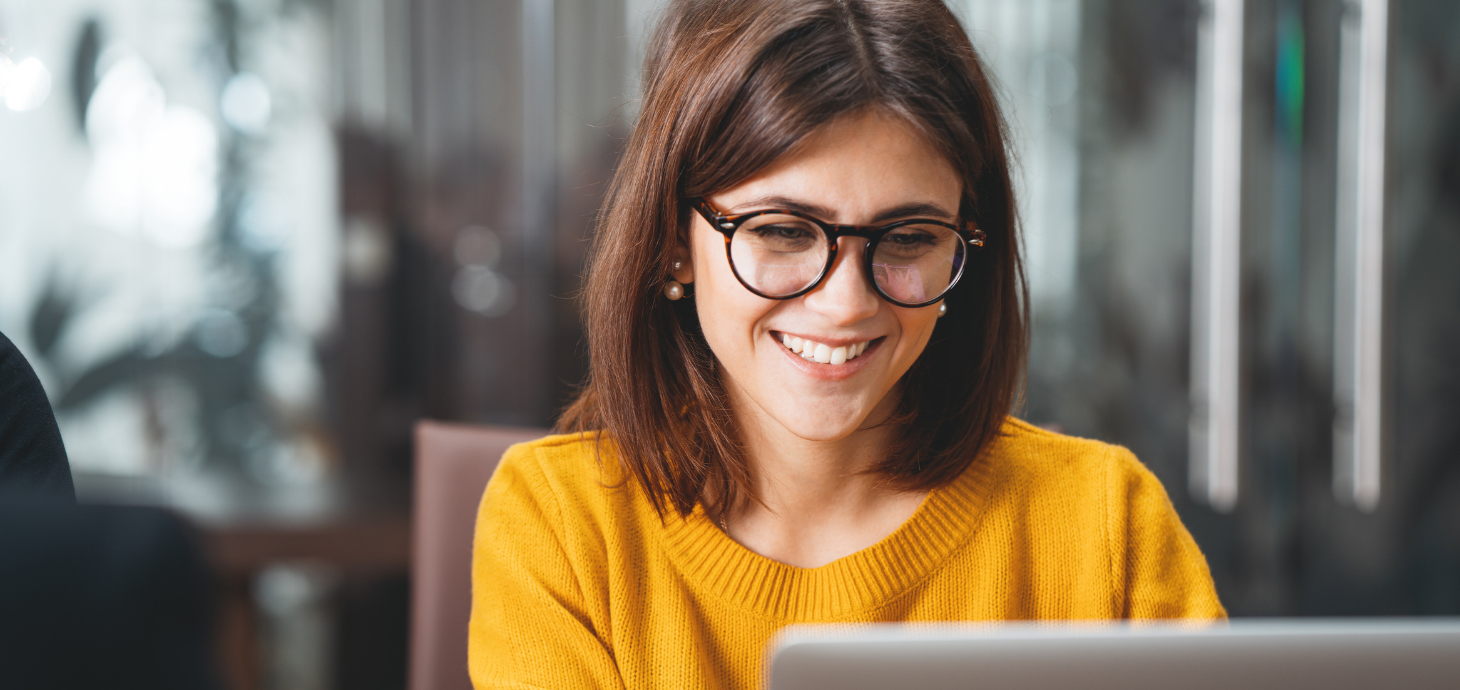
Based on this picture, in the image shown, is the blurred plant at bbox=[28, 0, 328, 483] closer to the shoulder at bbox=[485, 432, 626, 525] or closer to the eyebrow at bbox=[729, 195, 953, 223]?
the shoulder at bbox=[485, 432, 626, 525]

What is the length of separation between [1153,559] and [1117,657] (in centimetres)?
50

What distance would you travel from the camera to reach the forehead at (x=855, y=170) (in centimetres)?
76

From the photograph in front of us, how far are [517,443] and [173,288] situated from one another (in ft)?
6.21

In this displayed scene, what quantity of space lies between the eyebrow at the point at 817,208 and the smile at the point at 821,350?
0.36 feet

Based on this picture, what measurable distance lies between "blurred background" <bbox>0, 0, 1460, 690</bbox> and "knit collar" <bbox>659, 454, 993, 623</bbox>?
133 cm

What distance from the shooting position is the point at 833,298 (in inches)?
30.7

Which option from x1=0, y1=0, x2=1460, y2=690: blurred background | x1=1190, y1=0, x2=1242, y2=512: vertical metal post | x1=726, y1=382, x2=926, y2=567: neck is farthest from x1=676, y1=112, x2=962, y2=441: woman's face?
x1=1190, y1=0, x2=1242, y2=512: vertical metal post

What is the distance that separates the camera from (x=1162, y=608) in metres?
0.89

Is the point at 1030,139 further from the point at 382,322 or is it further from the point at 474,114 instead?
the point at 382,322

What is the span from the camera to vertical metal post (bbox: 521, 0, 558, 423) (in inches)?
102

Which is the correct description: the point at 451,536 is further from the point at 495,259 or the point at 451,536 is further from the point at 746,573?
the point at 495,259

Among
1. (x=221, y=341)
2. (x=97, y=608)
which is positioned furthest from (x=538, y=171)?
(x=97, y=608)

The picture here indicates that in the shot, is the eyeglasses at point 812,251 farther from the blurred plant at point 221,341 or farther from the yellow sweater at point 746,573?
the blurred plant at point 221,341

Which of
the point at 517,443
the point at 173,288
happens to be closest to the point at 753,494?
the point at 517,443
